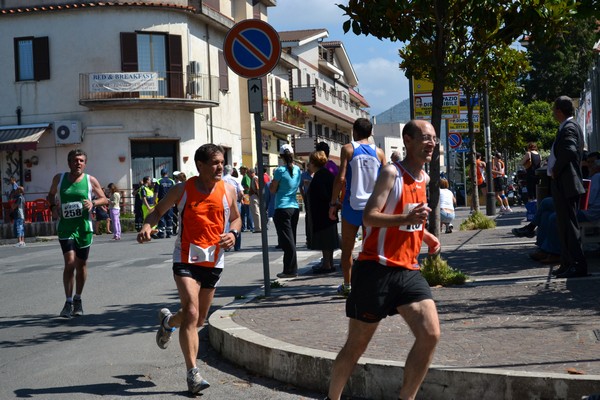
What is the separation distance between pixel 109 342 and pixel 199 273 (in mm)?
2208

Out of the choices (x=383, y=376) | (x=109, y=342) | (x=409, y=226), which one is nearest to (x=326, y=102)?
(x=109, y=342)

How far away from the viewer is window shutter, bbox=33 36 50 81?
130ft

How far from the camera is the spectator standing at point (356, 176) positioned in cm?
949

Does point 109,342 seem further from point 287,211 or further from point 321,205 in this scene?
point 287,211

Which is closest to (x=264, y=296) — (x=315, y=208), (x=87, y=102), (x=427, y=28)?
(x=315, y=208)

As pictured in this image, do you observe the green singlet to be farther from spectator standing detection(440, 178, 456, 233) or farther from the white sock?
spectator standing detection(440, 178, 456, 233)

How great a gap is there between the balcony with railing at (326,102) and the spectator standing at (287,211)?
4585cm

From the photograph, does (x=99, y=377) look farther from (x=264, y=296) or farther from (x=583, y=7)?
(x=583, y=7)

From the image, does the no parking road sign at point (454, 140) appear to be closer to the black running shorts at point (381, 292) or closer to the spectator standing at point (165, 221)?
the spectator standing at point (165, 221)

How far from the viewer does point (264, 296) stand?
10711 mm

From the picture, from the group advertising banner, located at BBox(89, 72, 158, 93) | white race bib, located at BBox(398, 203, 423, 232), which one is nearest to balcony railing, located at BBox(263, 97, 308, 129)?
advertising banner, located at BBox(89, 72, 158, 93)

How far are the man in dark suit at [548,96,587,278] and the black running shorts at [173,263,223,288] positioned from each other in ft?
15.3

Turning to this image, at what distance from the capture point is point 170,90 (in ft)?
130

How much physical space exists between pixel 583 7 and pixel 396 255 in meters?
5.11
